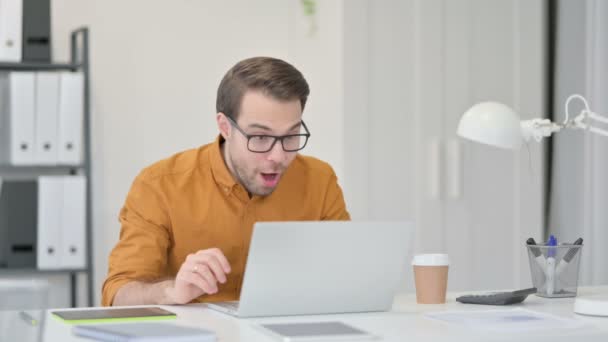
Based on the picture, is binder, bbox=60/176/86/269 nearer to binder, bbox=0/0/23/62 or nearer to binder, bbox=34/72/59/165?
binder, bbox=34/72/59/165

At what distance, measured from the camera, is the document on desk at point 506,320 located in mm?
1645

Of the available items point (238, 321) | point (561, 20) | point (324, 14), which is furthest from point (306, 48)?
point (238, 321)

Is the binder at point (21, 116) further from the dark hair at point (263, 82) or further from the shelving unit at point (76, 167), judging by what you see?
the dark hair at point (263, 82)

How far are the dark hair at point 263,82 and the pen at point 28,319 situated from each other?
725mm

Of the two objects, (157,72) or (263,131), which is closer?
(263,131)

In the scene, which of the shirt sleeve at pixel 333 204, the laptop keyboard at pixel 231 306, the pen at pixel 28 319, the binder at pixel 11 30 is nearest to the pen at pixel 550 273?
the shirt sleeve at pixel 333 204

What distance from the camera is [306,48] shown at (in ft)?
12.6

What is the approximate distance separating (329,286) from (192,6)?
7.78 ft

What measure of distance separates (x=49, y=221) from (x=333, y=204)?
1426 millimetres

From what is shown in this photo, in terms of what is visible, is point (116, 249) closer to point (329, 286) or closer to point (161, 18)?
point (329, 286)

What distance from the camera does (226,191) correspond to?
2361 millimetres

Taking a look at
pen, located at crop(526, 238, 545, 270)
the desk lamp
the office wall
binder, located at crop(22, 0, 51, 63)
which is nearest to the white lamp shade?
the desk lamp

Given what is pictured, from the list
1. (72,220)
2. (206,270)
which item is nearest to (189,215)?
(206,270)

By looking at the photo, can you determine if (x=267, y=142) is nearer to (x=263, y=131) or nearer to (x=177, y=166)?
(x=263, y=131)
